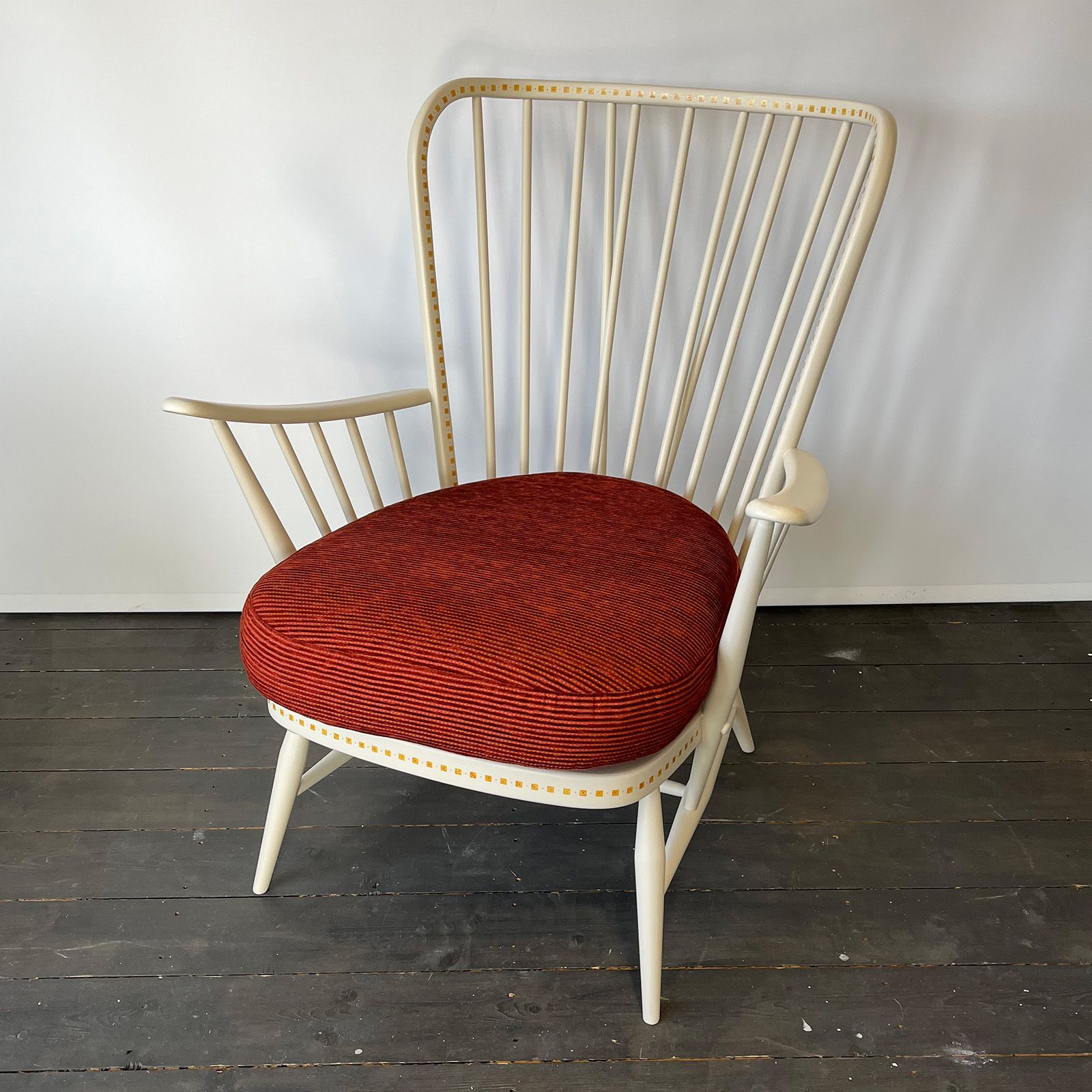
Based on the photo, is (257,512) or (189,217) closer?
(257,512)

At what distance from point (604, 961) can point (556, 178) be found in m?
1.09

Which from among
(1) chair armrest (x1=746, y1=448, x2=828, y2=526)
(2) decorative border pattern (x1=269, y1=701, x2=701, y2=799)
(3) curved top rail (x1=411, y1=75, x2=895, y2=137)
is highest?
(3) curved top rail (x1=411, y1=75, x2=895, y2=137)

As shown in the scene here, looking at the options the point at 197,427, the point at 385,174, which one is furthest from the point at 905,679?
the point at 197,427

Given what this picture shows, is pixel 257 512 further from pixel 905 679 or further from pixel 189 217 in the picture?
pixel 905 679

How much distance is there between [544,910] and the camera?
1.09 metres

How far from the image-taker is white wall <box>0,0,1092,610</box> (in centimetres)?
127

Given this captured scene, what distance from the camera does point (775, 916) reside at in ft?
3.55

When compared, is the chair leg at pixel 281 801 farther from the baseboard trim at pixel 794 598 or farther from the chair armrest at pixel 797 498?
the baseboard trim at pixel 794 598

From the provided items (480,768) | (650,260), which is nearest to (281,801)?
(480,768)

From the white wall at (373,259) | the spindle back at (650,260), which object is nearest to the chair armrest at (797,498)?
the spindle back at (650,260)

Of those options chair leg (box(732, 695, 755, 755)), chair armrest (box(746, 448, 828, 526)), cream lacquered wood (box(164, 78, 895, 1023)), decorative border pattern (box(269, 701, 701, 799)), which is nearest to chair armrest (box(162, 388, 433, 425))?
cream lacquered wood (box(164, 78, 895, 1023))

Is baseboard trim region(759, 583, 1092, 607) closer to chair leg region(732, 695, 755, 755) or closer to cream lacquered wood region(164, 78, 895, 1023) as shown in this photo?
cream lacquered wood region(164, 78, 895, 1023)

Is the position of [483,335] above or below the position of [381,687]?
above

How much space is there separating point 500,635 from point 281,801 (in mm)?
417
